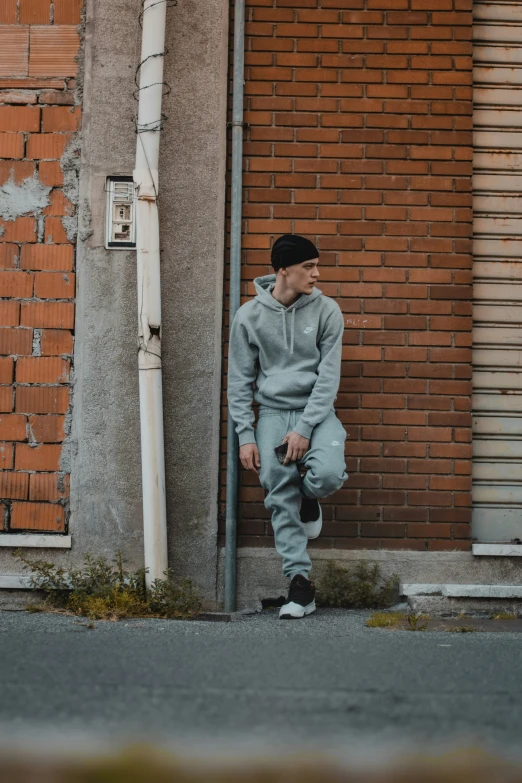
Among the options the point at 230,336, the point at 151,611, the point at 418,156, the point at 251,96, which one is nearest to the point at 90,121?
the point at 251,96

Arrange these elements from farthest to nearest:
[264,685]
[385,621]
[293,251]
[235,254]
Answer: [235,254] < [293,251] < [385,621] < [264,685]

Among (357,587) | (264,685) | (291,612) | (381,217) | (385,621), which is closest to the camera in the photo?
(264,685)

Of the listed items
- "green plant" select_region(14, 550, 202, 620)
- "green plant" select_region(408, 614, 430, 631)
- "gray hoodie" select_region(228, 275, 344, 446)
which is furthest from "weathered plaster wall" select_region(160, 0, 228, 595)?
"green plant" select_region(408, 614, 430, 631)

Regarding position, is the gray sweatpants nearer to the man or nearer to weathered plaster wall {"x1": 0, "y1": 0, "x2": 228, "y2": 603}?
the man

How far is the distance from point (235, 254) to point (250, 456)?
48.9 inches

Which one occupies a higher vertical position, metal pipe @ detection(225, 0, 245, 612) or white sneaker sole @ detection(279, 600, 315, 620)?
metal pipe @ detection(225, 0, 245, 612)

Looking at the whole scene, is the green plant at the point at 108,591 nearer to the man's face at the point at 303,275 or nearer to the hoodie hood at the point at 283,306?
the hoodie hood at the point at 283,306

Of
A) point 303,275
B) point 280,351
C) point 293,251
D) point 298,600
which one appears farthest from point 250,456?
point 293,251

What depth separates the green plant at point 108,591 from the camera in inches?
180

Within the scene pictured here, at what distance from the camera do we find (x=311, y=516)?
4.76 m

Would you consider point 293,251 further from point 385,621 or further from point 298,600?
point 385,621

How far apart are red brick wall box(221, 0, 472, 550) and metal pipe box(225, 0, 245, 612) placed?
0.09m

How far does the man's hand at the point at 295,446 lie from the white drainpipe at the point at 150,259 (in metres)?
0.82

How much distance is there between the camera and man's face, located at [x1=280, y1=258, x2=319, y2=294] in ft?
15.2
